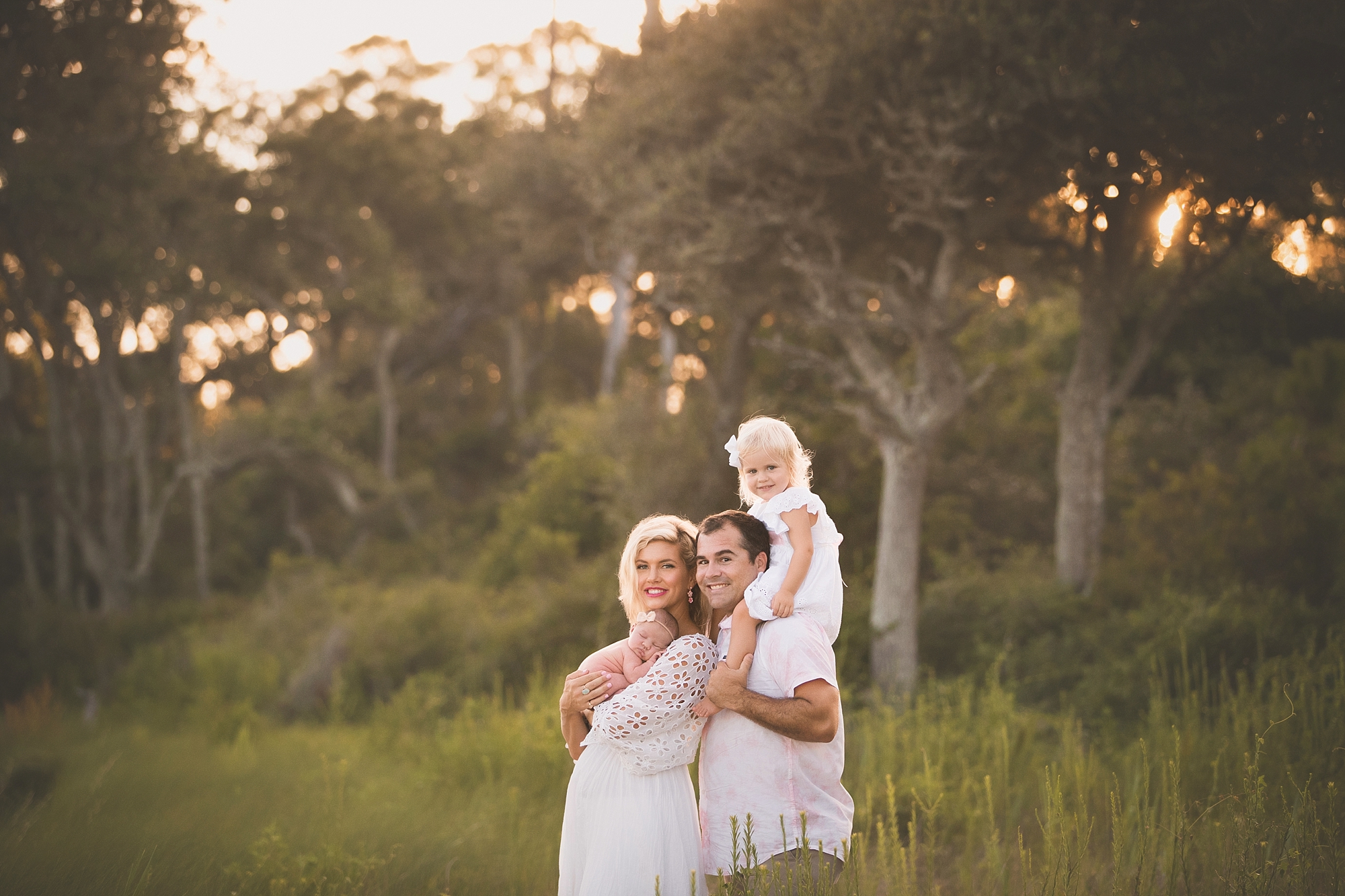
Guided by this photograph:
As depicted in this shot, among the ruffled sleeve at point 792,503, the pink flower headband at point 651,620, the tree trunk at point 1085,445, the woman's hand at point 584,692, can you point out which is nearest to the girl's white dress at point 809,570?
the ruffled sleeve at point 792,503

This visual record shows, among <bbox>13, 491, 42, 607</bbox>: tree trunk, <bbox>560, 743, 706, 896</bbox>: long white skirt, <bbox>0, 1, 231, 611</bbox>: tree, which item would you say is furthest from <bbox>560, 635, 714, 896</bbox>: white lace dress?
<bbox>13, 491, 42, 607</bbox>: tree trunk

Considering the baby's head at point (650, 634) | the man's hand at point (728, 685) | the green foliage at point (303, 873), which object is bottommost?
the green foliage at point (303, 873)

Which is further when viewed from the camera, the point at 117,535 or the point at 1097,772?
the point at 117,535

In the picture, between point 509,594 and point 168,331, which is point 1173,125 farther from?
point 168,331

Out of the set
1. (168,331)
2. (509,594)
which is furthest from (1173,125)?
(168,331)

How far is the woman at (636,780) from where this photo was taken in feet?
9.93

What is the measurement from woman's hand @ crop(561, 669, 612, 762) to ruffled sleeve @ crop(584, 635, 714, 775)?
0.07m

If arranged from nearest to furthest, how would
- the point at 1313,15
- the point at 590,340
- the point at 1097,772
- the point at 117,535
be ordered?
the point at 1097,772 → the point at 1313,15 → the point at 117,535 → the point at 590,340

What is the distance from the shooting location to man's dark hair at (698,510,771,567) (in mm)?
3232

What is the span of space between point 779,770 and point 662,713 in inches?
16.6

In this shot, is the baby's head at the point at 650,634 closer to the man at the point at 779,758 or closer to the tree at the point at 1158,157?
the man at the point at 779,758

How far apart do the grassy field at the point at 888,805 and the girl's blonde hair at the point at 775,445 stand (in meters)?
1.25

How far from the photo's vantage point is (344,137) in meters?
24.0

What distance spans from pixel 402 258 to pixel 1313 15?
22270mm
